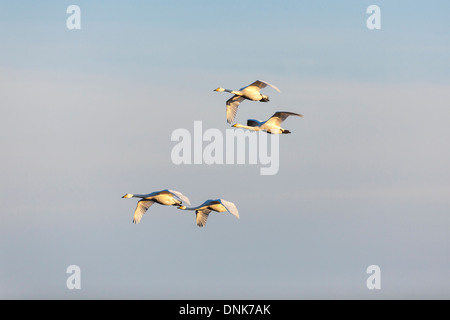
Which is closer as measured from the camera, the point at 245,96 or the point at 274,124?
the point at 245,96

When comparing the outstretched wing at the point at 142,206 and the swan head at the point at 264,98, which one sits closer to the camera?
the swan head at the point at 264,98

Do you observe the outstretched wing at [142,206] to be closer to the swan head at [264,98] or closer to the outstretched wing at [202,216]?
the outstretched wing at [202,216]

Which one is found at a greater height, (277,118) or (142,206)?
(277,118)

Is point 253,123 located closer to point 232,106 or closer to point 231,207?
→ point 232,106

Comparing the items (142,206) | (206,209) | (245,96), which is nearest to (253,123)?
(245,96)

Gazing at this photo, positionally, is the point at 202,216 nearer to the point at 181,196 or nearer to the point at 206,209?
the point at 206,209

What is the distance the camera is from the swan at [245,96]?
210 feet

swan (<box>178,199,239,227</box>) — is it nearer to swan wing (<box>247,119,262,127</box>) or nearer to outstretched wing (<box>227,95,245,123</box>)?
outstretched wing (<box>227,95,245,123</box>)

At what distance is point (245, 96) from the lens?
213 ft

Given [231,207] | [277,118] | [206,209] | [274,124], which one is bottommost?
[231,207]

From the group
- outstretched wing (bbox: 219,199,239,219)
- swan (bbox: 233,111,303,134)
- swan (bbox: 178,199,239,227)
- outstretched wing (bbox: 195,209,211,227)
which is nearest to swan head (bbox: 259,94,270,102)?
swan (bbox: 233,111,303,134)

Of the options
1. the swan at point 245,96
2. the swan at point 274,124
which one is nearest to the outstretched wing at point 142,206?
the swan at point 245,96
